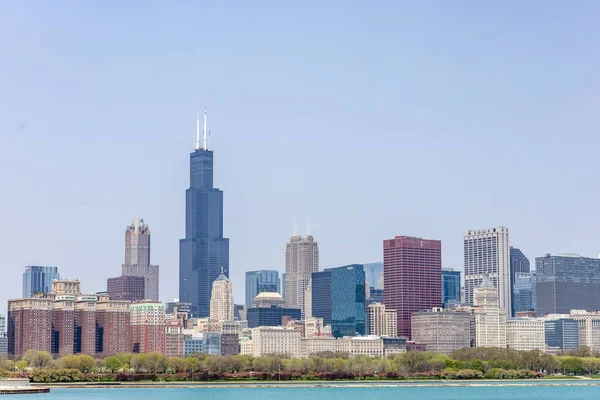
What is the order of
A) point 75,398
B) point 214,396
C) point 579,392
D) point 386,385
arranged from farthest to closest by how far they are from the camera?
point 386,385 < point 579,392 < point 214,396 < point 75,398

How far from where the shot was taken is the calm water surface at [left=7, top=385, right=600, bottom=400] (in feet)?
513

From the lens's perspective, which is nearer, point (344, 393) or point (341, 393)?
point (344, 393)

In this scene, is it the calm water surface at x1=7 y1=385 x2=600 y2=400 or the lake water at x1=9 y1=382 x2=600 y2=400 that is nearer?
the calm water surface at x1=7 y1=385 x2=600 y2=400

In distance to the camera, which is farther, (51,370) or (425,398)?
(51,370)

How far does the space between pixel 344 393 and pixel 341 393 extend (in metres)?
0.72

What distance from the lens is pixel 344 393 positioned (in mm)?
170750

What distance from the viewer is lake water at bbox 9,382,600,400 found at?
156 m

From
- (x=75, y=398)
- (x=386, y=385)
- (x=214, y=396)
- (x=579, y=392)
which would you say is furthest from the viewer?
(x=386, y=385)

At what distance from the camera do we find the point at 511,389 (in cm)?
18600

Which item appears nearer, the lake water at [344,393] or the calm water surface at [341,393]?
the calm water surface at [341,393]

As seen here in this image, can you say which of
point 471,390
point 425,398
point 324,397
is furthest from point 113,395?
point 471,390

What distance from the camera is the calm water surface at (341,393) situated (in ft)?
513

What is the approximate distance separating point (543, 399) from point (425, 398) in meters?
12.8

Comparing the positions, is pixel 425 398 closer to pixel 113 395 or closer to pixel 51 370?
pixel 113 395
